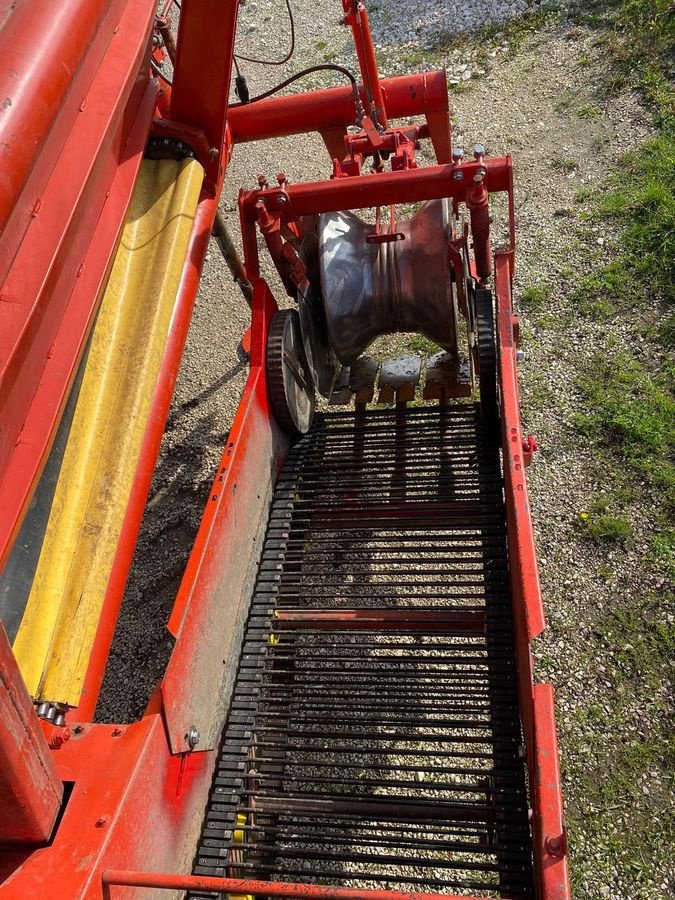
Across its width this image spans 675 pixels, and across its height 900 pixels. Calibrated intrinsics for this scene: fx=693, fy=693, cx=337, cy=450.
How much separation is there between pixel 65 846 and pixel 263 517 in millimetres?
1657

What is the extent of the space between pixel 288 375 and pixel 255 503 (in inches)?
26.5

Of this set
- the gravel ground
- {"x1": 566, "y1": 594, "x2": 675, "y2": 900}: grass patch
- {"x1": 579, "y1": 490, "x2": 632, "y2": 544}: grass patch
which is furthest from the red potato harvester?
{"x1": 579, "y1": 490, "x2": 632, "y2": 544}: grass patch

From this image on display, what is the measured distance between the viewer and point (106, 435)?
2.73 metres

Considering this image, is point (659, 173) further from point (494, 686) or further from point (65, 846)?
point (65, 846)

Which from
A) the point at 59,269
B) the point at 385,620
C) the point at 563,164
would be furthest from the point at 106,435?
the point at 563,164

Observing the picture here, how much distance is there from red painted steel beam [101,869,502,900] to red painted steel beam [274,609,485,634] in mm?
1174

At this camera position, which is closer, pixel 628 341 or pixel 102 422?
pixel 102 422

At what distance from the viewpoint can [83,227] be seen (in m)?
2.14

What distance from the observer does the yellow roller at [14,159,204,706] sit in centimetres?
222

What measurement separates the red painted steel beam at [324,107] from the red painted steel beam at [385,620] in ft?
9.73

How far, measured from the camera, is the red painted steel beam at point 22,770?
1.45 meters

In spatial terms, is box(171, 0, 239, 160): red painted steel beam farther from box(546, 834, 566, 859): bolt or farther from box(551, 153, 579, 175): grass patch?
box(551, 153, 579, 175): grass patch

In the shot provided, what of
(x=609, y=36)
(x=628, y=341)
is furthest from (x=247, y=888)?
(x=609, y=36)

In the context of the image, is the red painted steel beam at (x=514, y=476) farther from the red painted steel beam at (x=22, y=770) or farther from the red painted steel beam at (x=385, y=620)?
the red painted steel beam at (x=22, y=770)
